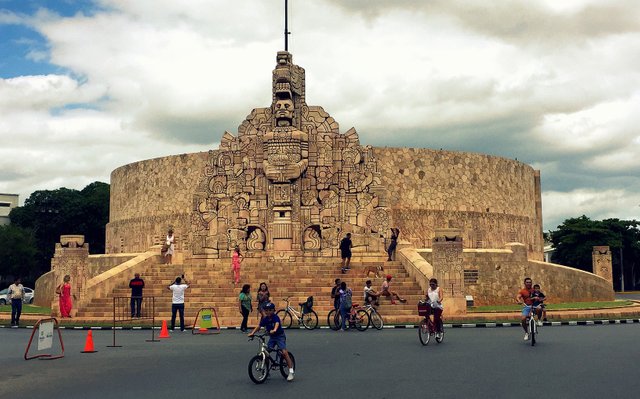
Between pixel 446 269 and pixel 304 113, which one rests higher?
pixel 304 113

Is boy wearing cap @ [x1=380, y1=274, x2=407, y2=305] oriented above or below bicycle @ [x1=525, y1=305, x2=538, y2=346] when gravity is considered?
above

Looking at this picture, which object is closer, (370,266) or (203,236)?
(370,266)

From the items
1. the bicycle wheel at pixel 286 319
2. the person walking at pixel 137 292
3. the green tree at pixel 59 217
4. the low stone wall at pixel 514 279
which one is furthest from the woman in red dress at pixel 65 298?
the green tree at pixel 59 217

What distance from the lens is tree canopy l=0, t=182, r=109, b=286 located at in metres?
55.0

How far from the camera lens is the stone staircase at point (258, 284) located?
20311mm

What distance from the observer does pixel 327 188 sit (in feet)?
89.6

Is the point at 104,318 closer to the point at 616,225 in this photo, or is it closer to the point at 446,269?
the point at 446,269

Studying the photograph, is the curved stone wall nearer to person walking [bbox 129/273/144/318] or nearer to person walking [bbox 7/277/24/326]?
person walking [bbox 129/273/144/318]

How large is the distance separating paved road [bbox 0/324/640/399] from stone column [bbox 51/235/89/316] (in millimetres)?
6068

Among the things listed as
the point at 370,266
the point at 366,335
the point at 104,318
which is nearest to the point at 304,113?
the point at 370,266

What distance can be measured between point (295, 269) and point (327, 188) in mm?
4023

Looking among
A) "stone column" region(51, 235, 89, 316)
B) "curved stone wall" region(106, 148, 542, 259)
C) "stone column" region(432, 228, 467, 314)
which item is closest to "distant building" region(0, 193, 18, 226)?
"curved stone wall" region(106, 148, 542, 259)

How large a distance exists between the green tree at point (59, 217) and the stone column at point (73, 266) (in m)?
33.3

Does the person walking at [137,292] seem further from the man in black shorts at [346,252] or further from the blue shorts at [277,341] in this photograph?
the blue shorts at [277,341]
